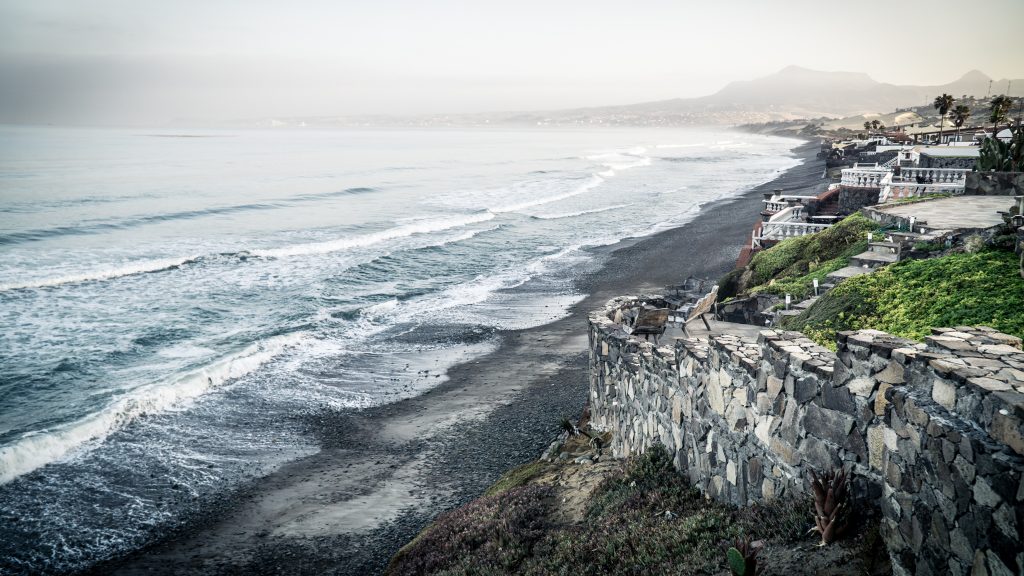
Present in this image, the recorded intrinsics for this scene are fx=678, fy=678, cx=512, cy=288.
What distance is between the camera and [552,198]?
217 feet

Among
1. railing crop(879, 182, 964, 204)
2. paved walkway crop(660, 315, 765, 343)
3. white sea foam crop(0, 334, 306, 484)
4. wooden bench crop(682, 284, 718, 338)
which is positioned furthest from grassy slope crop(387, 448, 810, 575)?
railing crop(879, 182, 964, 204)

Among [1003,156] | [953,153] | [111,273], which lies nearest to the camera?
[1003,156]

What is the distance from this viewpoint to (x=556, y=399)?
18.0 metres

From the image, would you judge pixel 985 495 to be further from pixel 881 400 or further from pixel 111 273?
pixel 111 273

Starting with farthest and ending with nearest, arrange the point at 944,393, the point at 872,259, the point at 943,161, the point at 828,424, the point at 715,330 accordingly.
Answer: the point at 943,161
the point at 872,259
the point at 715,330
the point at 828,424
the point at 944,393

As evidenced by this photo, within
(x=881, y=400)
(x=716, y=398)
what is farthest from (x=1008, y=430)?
(x=716, y=398)

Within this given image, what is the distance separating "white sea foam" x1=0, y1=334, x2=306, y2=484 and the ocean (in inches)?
2.0

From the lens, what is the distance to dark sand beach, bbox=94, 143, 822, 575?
12195 millimetres

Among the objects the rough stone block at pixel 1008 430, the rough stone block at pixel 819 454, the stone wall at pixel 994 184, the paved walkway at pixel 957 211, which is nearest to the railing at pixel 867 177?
the stone wall at pixel 994 184

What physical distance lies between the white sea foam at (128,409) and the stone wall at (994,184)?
2256cm

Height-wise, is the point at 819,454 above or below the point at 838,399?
below

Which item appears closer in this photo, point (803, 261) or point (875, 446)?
point (875, 446)

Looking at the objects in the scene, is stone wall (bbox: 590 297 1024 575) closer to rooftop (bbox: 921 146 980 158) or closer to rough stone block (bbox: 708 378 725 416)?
rough stone block (bbox: 708 378 725 416)

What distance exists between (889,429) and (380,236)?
42574mm
